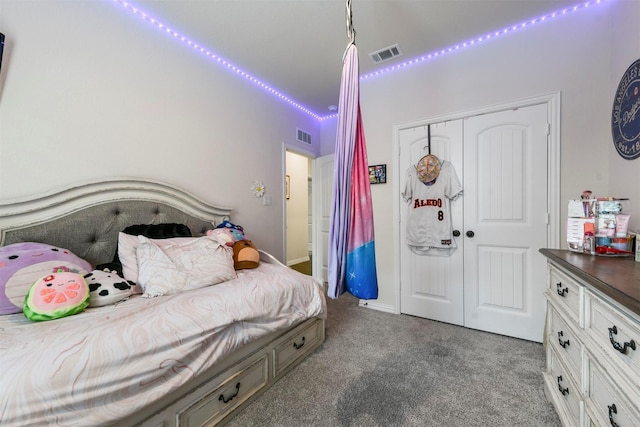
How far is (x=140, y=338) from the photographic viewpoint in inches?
37.5

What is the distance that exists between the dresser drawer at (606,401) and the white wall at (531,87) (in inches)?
53.9

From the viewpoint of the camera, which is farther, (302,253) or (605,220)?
(302,253)

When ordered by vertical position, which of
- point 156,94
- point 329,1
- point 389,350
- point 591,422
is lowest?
point 389,350

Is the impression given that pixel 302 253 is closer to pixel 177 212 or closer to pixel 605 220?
pixel 177 212

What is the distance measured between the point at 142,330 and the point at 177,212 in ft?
4.25

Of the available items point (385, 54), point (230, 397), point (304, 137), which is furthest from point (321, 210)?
point (230, 397)

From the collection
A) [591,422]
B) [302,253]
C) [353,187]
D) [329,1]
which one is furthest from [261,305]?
[302,253]

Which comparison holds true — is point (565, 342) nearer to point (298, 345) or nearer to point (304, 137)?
point (298, 345)

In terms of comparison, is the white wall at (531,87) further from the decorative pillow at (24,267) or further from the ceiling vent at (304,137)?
the decorative pillow at (24,267)

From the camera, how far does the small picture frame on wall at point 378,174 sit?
2.77 metres

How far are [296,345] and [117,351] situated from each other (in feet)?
3.71

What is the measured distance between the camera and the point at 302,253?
17.7ft

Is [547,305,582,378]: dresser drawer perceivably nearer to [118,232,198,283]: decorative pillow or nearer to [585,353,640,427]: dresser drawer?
[585,353,640,427]: dresser drawer

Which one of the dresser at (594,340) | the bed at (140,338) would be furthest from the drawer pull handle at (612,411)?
the bed at (140,338)
